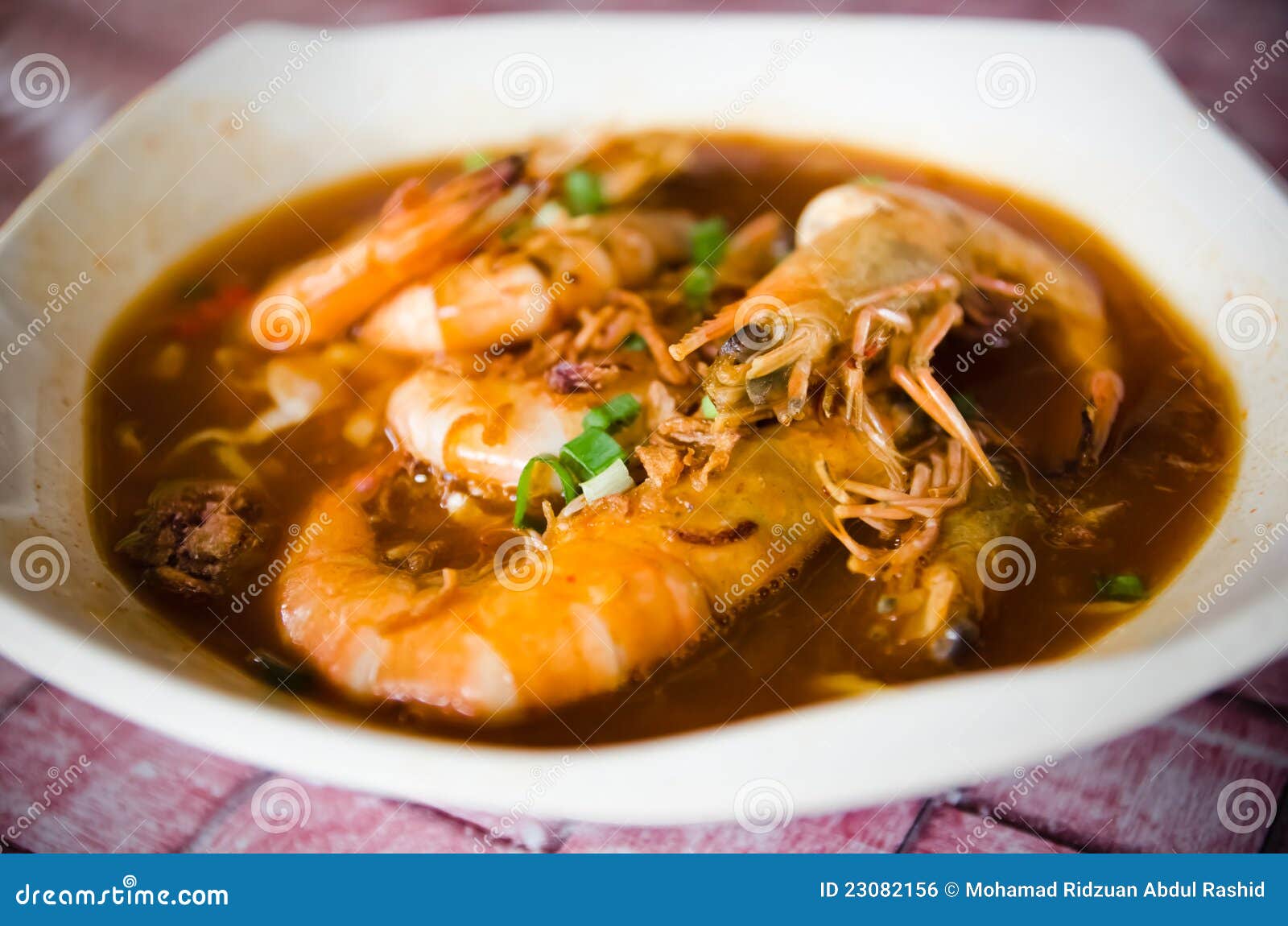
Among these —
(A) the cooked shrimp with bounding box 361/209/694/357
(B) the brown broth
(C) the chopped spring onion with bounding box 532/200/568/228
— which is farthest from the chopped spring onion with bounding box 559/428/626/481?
(C) the chopped spring onion with bounding box 532/200/568/228

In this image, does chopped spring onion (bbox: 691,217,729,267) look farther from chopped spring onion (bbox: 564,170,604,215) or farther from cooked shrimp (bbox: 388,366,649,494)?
cooked shrimp (bbox: 388,366,649,494)

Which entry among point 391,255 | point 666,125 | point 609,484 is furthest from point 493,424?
point 666,125

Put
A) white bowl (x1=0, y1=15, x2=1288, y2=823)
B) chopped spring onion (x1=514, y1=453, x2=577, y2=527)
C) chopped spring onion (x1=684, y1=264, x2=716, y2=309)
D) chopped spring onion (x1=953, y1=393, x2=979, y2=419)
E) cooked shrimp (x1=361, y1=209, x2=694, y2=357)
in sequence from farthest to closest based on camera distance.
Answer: chopped spring onion (x1=684, y1=264, x2=716, y2=309), cooked shrimp (x1=361, y1=209, x2=694, y2=357), chopped spring onion (x1=953, y1=393, x2=979, y2=419), chopped spring onion (x1=514, y1=453, x2=577, y2=527), white bowl (x1=0, y1=15, x2=1288, y2=823)

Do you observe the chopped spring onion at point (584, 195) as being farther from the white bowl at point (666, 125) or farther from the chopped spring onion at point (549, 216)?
the white bowl at point (666, 125)

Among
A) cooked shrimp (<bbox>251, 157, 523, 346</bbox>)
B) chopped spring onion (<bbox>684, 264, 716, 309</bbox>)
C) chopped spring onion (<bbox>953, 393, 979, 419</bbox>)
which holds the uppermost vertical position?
chopped spring onion (<bbox>953, 393, 979, 419</bbox>)

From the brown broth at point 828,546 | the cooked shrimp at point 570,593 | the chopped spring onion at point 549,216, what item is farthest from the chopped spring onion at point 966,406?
the chopped spring onion at point 549,216

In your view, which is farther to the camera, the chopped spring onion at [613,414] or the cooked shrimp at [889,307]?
the chopped spring onion at [613,414]

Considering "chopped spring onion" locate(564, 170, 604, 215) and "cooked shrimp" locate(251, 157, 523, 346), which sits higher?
"chopped spring onion" locate(564, 170, 604, 215)
